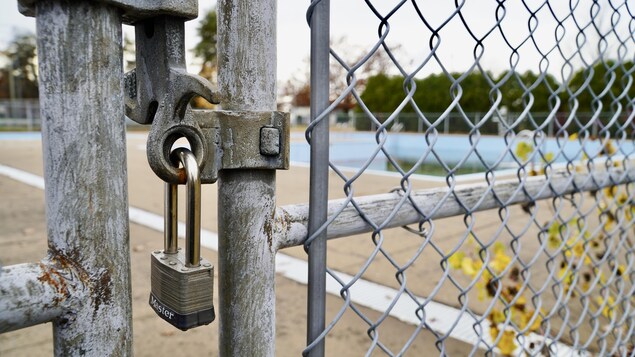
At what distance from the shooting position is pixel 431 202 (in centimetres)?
92

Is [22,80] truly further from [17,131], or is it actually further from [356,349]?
[356,349]

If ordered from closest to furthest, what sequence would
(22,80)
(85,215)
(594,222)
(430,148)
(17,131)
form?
(85,215), (430,148), (594,222), (17,131), (22,80)

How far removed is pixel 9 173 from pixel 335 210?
955 cm

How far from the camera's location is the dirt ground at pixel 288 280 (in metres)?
2.30

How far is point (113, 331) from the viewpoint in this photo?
521mm

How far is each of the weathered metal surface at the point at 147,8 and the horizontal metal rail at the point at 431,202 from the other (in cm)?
29

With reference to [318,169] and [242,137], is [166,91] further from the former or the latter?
[318,169]

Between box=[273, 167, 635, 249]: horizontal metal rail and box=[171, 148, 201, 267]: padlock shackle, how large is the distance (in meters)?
0.14

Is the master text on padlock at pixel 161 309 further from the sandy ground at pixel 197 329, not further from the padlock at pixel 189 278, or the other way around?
the sandy ground at pixel 197 329

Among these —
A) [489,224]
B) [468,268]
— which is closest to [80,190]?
[468,268]

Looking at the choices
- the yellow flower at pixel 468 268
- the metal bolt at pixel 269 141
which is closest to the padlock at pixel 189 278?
the metal bolt at pixel 269 141

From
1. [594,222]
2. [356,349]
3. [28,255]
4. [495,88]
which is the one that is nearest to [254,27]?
[495,88]

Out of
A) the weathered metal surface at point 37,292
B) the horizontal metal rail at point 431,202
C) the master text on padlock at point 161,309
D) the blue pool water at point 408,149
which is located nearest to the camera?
the weathered metal surface at point 37,292

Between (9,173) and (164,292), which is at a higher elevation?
(164,292)
